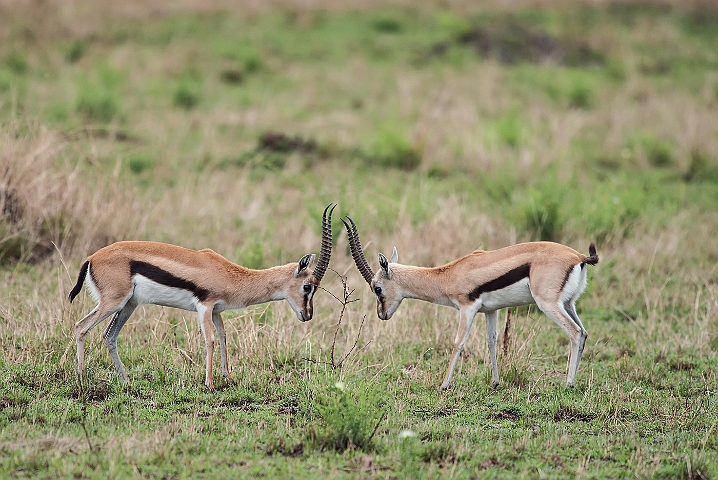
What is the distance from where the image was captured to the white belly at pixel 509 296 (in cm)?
703

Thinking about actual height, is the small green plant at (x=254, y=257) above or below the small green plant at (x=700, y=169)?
below

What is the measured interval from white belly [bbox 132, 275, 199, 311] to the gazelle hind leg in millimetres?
2712

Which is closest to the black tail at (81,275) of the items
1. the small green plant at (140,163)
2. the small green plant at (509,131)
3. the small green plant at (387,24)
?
Result: the small green plant at (140,163)

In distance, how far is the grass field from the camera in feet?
19.3

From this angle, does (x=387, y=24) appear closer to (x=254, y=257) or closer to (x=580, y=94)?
(x=580, y=94)

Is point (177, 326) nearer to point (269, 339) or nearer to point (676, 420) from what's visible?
point (269, 339)

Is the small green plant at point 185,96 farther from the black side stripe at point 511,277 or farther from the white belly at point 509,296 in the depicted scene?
the black side stripe at point 511,277

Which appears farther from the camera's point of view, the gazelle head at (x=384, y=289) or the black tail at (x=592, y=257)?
the gazelle head at (x=384, y=289)

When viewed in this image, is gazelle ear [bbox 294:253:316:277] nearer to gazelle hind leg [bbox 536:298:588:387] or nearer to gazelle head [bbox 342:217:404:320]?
gazelle head [bbox 342:217:404:320]

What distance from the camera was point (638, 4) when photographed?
25.1 meters

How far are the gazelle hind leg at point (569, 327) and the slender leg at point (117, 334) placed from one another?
3195 millimetres

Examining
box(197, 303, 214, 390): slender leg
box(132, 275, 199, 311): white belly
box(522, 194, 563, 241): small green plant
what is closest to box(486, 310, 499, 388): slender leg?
box(197, 303, 214, 390): slender leg

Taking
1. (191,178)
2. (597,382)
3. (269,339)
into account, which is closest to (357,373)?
(269,339)

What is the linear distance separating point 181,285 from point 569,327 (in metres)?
3.00
